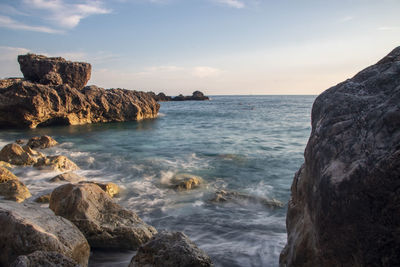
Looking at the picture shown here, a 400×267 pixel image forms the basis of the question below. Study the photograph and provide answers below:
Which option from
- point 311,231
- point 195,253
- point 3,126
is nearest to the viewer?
point 311,231

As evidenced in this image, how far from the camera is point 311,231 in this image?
2182 millimetres

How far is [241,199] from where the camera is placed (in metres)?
6.75

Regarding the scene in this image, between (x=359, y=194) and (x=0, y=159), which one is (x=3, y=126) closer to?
(x=0, y=159)

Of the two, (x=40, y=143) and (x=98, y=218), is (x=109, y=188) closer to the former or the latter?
(x=98, y=218)

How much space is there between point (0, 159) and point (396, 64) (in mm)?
10652

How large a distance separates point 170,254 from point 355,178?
6.40 feet

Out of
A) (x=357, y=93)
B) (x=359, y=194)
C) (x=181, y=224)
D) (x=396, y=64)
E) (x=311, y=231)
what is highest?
(x=396, y=64)

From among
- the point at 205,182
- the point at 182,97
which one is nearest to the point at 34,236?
the point at 205,182

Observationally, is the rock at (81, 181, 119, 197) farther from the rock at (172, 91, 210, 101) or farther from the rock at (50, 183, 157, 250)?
the rock at (172, 91, 210, 101)

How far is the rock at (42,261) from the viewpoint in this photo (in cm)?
220

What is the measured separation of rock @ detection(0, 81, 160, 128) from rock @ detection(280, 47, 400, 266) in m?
20.3

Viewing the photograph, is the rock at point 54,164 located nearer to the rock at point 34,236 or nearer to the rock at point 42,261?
the rock at point 34,236

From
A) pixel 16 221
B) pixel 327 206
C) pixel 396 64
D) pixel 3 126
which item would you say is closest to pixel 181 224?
pixel 16 221

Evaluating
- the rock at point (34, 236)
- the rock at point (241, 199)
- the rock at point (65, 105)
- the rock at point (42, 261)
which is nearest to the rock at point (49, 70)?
the rock at point (65, 105)
